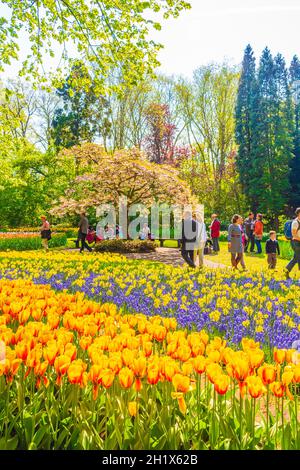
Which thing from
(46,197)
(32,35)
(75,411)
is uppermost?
(32,35)

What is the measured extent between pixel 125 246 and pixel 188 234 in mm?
8518

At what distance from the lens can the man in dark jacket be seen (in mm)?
12120

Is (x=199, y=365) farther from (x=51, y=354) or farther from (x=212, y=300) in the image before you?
(x=212, y=300)

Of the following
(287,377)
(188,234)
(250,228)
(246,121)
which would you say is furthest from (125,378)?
(246,121)

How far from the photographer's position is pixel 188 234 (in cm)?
1214

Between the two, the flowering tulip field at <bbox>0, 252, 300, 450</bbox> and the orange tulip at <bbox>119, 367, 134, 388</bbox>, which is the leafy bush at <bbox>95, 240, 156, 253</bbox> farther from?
the orange tulip at <bbox>119, 367, 134, 388</bbox>

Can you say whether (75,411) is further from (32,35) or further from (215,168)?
(215,168)

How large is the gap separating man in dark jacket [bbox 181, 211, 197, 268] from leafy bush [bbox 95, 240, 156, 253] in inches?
320

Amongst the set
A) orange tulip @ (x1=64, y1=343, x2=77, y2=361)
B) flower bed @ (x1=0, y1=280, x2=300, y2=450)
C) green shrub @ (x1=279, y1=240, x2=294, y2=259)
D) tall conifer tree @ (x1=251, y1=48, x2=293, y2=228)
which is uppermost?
tall conifer tree @ (x1=251, y1=48, x2=293, y2=228)

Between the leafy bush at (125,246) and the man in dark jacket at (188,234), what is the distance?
812cm

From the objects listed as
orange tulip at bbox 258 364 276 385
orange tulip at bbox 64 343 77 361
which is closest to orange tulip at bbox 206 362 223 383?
orange tulip at bbox 258 364 276 385

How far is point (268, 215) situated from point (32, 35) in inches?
1329

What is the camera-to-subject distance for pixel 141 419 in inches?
96.0
